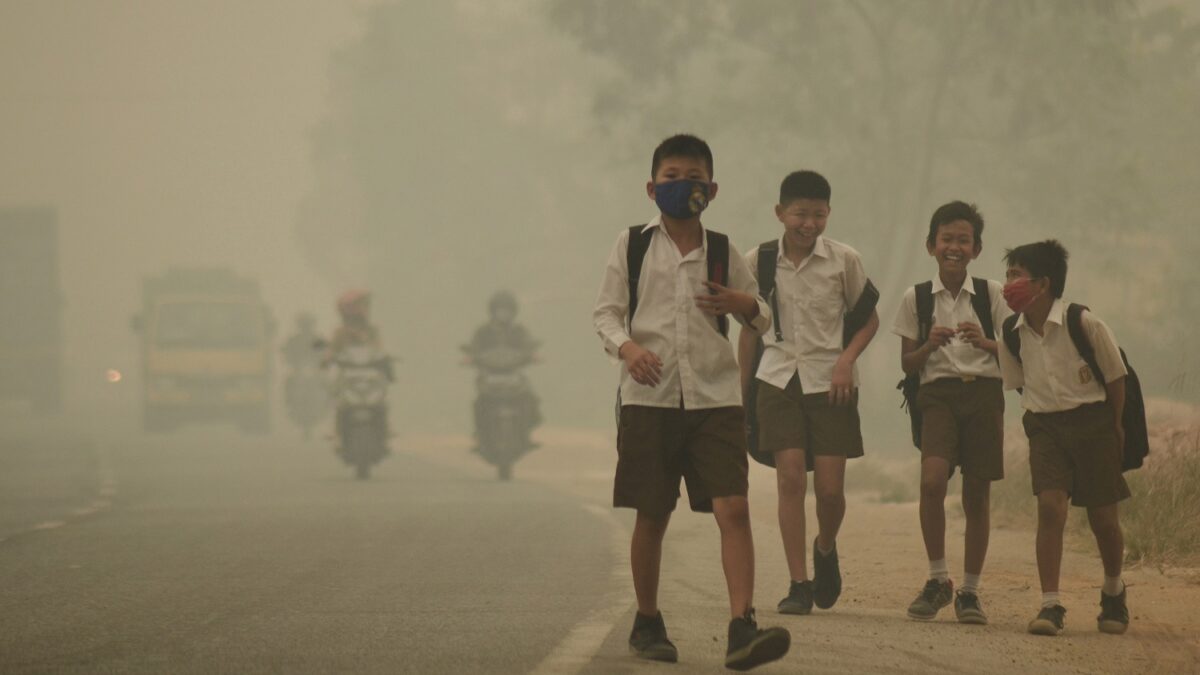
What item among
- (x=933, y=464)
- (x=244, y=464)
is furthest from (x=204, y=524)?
(x=244, y=464)

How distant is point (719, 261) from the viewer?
710 cm

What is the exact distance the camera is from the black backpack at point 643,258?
278 inches

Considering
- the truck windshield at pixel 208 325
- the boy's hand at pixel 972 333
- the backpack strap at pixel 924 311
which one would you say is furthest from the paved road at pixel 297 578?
the truck windshield at pixel 208 325

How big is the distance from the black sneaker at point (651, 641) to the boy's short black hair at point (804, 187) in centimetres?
251

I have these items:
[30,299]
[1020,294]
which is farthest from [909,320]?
[30,299]

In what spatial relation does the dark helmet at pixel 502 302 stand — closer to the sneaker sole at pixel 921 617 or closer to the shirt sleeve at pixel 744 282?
the sneaker sole at pixel 921 617

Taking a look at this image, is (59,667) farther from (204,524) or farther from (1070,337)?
(204,524)

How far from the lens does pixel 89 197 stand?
183 metres

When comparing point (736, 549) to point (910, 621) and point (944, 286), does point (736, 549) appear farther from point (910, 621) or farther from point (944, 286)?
point (944, 286)

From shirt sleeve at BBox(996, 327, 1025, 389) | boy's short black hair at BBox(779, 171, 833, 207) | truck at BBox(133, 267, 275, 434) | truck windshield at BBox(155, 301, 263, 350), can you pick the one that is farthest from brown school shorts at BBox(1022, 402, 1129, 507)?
Answer: truck windshield at BBox(155, 301, 263, 350)

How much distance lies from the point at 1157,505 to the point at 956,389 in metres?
3.16

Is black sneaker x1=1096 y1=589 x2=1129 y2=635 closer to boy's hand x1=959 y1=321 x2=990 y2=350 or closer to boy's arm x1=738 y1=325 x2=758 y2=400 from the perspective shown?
boy's hand x1=959 y1=321 x2=990 y2=350

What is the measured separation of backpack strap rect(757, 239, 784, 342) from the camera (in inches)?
347

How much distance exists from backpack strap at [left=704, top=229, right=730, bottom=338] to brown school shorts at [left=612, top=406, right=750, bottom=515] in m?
0.36
